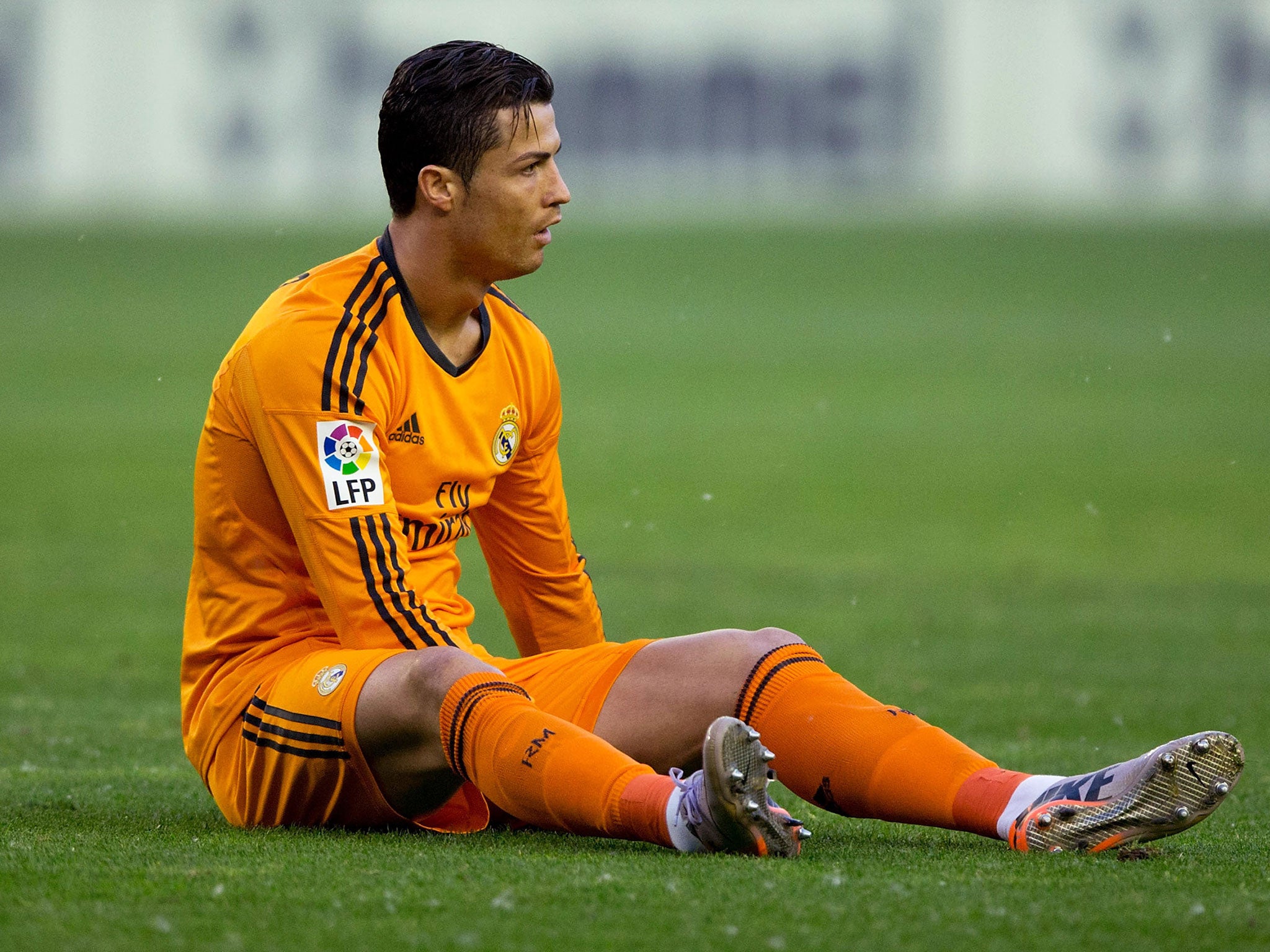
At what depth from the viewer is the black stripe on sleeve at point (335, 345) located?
13.0 feet

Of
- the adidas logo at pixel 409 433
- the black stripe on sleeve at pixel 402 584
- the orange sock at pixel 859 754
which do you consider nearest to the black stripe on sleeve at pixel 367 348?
the adidas logo at pixel 409 433

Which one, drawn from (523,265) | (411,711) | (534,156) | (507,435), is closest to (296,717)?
(411,711)

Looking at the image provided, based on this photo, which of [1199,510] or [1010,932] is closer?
[1010,932]

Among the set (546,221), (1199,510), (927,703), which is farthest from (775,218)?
(546,221)

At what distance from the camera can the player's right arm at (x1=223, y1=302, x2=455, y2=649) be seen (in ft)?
12.7

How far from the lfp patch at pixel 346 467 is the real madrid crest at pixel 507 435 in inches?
18.8

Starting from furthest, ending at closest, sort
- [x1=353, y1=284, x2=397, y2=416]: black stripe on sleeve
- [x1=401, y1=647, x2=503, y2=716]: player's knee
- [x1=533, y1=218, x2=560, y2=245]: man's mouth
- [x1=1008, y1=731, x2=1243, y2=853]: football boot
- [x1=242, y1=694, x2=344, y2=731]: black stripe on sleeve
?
[x1=533, y1=218, x2=560, y2=245]: man's mouth < [x1=353, y1=284, x2=397, y2=416]: black stripe on sleeve < [x1=242, y1=694, x2=344, y2=731]: black stripe on sleeve < [x1=401, y1=647, x2=503, y2=716]: player's knee < [x1=1008, y1=731, x2=1243, y2=853]: football boot

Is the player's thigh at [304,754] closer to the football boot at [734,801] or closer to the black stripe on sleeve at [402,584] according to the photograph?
the black stripe on sleeve at [402,584]

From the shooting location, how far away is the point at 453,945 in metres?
2.89

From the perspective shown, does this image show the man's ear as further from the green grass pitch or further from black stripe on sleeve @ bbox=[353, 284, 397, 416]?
the green grass pitch

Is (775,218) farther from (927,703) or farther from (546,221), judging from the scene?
(546,221)

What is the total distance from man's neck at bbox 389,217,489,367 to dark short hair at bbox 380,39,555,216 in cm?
16

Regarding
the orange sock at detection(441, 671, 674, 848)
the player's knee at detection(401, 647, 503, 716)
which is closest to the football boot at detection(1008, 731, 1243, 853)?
the orange sock at detection(441, 671, 674, 848)

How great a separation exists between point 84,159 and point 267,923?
41913mm
